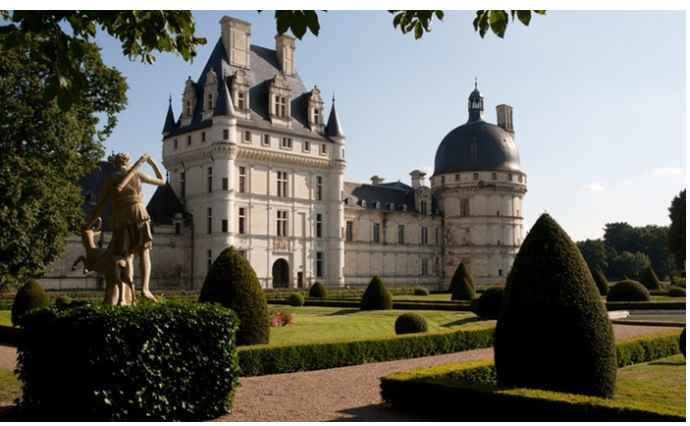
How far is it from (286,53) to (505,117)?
27.4 meters

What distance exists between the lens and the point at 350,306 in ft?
101

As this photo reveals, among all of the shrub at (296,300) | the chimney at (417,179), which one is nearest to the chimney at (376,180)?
the chimney at (417,179)

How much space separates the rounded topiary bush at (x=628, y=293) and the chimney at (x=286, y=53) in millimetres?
27053

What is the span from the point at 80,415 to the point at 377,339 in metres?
7.87

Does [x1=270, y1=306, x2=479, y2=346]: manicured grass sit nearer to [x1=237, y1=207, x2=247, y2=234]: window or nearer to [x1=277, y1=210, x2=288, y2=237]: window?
[x1=237, y1=207, x2=247, y2=234]: window

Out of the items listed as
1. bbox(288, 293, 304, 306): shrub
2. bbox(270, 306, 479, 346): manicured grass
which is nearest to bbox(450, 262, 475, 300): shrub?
bbox(288, 293, 304, 306): shrub

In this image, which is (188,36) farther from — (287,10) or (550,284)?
(550,284)

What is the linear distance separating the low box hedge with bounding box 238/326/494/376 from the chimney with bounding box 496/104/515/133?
5334cm

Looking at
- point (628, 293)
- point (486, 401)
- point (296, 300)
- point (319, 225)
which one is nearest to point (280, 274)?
point (319, 225)

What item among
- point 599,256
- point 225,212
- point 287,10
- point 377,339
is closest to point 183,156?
point 225,212

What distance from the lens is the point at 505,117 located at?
68562 millimetres

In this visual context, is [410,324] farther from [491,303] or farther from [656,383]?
[656,383]

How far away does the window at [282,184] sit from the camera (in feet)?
152

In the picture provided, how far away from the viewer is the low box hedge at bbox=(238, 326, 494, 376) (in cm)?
1270
